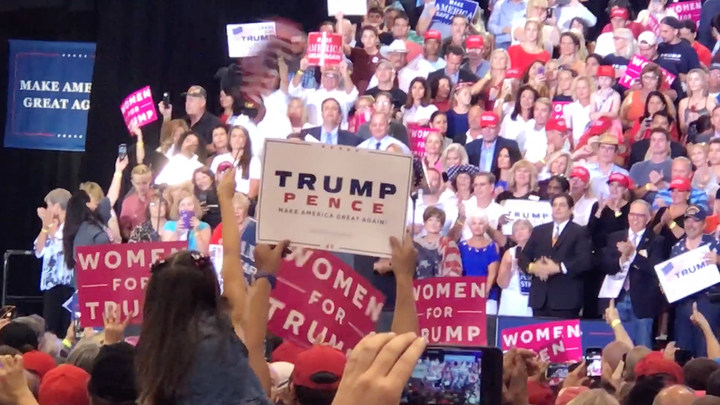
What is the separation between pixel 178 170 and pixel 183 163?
0.10m

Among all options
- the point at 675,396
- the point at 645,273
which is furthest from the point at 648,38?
the point at 675,396

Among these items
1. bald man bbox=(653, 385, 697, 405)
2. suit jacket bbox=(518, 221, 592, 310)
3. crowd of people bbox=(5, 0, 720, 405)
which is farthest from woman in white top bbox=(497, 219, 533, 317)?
bald man bbox=(653, 385, 697, 405)

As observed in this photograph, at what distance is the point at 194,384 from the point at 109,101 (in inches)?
524

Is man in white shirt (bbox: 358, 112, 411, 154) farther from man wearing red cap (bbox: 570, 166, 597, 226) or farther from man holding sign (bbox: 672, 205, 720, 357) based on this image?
man holding sign (bbox: 672, 205, 720, 357)

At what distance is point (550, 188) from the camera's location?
1091cm

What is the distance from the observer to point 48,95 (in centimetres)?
1588

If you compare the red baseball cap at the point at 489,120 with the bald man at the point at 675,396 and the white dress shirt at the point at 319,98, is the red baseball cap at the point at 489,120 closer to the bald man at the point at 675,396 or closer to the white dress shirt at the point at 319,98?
the white dress shirt at the point at 319,98

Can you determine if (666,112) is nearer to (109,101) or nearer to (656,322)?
(656,322)

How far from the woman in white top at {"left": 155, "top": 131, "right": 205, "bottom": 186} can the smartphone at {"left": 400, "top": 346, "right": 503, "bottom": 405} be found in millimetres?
8473

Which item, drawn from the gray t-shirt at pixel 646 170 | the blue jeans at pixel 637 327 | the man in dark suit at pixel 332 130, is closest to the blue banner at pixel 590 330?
the blue jeans at pixel 637 327

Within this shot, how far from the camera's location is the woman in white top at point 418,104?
13.3 m

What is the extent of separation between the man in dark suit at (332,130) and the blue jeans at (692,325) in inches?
148

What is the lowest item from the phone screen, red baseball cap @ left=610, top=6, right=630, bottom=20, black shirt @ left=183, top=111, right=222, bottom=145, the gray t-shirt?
the phone screen

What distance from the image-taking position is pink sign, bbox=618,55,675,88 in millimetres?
13180
